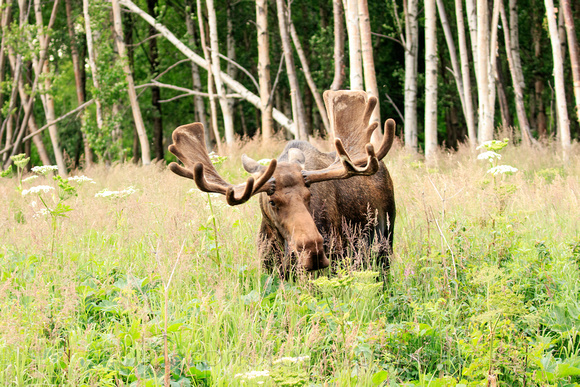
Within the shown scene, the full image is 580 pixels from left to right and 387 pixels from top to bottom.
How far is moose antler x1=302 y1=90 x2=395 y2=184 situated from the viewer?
178 inches

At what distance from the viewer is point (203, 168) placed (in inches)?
170

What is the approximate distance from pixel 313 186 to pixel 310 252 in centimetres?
111

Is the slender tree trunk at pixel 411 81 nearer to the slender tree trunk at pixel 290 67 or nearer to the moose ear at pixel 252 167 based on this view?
the slender tree trunk at pixel 290 67

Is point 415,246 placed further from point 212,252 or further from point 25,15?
point 25,15

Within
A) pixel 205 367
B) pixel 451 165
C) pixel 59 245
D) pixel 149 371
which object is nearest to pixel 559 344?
pixel 205 367

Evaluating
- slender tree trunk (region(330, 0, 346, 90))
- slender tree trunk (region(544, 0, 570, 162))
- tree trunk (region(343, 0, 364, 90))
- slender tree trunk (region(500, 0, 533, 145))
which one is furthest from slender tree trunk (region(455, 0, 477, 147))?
tree trunk (region(343, 0, 364, 90))

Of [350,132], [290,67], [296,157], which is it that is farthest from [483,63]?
[296,157]

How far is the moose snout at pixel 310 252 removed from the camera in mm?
3935

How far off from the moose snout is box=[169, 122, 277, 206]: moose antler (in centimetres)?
58

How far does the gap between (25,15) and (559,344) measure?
1641 cm

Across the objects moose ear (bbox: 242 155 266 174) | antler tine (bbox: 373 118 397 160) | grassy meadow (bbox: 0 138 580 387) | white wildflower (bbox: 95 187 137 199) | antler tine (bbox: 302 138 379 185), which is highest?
antler tine (bbox: 373 118 397 160)

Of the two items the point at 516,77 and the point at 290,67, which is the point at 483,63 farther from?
the point at 516,77

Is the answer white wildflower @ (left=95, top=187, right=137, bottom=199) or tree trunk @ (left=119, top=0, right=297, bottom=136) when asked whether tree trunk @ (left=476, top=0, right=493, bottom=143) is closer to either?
tree trunk @ (left=119, top=0, right=297, bottom=136)

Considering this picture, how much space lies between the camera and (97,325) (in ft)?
12.3
